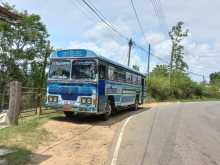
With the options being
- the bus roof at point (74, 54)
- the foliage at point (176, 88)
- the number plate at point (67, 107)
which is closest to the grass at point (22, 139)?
the number plate at point (67, 107)

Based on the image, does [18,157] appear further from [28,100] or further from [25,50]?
[25,50]

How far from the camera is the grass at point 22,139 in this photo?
8.36m

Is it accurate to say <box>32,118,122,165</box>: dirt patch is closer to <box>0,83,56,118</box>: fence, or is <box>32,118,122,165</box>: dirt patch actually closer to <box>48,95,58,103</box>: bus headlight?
<box>48,95,58,103</box>: bus headlight

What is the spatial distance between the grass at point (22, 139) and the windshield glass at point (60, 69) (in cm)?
344

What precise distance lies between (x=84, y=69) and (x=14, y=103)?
13.1ft

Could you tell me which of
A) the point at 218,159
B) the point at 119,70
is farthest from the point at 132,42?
the point at 218,159

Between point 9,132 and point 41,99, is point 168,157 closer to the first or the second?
point 9,132

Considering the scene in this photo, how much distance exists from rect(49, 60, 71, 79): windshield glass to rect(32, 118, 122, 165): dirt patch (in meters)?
2.13

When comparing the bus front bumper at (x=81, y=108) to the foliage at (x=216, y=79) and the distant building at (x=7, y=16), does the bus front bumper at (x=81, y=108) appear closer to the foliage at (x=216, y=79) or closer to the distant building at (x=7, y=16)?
the distant building at (x=7, y=16)

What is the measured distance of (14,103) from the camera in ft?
43.4

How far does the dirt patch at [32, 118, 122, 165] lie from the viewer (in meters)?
8.77

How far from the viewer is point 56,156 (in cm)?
903

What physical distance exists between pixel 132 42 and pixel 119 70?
77.7 feet

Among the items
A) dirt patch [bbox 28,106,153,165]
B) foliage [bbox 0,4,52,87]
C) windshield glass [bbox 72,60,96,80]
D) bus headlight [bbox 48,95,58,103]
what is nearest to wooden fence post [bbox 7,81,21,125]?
dirt patch [bbox 28,106,153,165]
